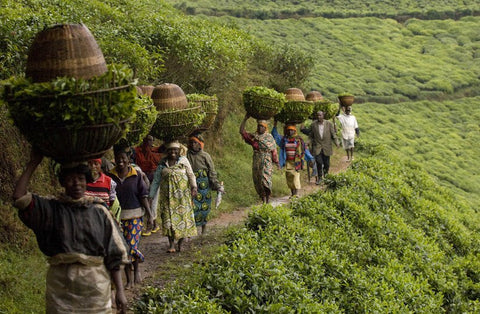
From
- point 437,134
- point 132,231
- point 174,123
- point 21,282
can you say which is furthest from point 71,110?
point 437,134

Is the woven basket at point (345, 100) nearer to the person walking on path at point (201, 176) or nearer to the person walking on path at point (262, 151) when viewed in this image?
the person walking on path at point (262, 151)

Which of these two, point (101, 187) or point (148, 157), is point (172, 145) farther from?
point (101, 187)

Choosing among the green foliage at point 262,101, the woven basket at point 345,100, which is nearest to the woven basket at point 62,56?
the green foliage at point 262,101

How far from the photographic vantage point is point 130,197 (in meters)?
6.54

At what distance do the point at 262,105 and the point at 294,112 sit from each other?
131 cm

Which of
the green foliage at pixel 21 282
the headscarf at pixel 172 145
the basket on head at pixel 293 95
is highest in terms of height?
the headscarf at pixel 172 145

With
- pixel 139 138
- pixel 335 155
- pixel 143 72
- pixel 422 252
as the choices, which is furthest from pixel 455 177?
pixel 139 138

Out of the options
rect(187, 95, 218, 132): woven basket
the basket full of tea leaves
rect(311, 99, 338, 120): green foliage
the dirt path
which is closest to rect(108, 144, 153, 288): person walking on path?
the dirt path

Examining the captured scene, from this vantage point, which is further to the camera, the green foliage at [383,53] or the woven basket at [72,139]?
the green foliage at [383,53]

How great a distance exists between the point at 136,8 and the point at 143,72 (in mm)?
6401

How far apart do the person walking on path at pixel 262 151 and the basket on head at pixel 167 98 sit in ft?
8.27

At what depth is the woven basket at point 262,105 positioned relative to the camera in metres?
10.0

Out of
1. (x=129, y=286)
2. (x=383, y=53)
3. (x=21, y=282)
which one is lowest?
(x=383, y=53)

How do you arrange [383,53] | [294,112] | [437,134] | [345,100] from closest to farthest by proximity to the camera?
[294,112]
[345,100]
[437,134]
[383,53]
